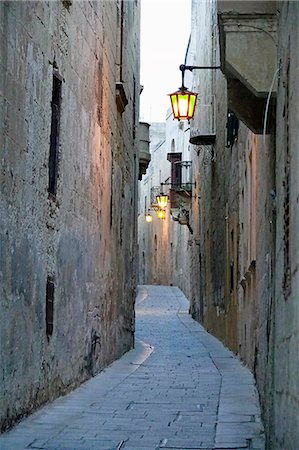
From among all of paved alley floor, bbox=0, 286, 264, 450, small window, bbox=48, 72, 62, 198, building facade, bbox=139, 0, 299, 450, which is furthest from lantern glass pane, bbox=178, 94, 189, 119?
small window, bbox=48, 72, 62, 198

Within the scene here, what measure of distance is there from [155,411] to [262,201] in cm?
225

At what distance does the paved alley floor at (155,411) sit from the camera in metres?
6.21

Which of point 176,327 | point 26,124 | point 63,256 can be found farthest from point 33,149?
point 176,327

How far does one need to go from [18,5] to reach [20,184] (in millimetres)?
1433

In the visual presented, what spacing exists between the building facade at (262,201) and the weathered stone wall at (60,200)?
65.9 inches

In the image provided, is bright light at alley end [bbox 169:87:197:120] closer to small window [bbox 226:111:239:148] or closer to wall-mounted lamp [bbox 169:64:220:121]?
wall-mounted lamp [bbox 169:64:220:121]

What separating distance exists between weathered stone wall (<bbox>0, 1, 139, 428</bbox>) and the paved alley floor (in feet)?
0.85

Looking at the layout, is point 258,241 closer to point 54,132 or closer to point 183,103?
point 54,132

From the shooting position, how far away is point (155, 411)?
Answer: 7.81 m

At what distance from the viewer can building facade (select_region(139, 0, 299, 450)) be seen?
443cm

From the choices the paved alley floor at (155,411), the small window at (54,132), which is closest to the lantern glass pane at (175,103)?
the paved alley floor at (155,411)

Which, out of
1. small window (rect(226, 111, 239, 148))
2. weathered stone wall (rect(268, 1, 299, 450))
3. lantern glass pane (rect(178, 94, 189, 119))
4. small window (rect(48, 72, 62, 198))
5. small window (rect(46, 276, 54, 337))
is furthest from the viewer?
small window (rect(226, 111, 239, 148))

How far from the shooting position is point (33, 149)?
7.33 meters

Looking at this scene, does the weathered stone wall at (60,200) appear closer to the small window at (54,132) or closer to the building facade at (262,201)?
the small window at (54,132)
